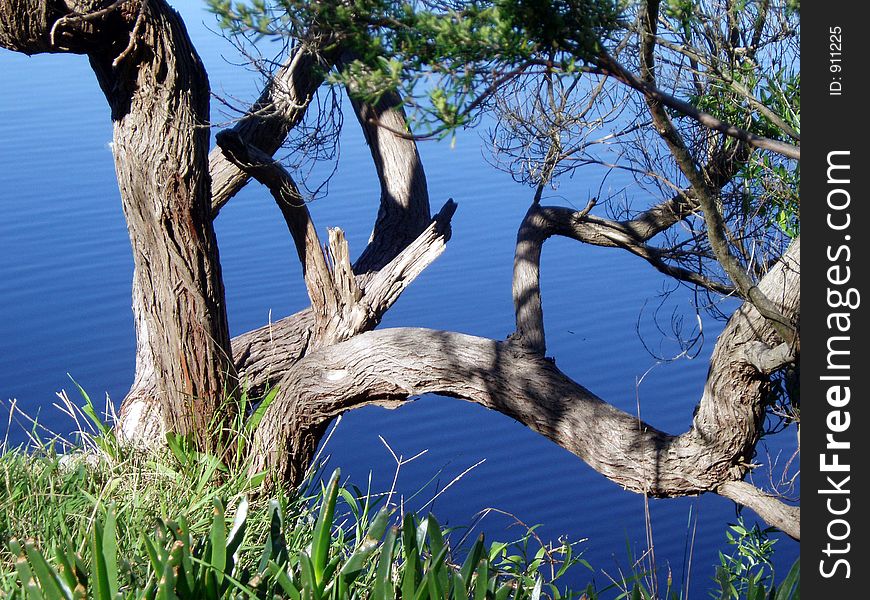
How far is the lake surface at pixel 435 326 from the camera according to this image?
6.55 m

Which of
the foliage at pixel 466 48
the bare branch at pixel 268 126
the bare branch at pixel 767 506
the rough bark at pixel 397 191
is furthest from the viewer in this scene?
the rough bark at pixel 397 191

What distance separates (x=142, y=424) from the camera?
482cm

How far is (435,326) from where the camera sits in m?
8.12

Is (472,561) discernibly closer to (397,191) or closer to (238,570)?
(238,570)

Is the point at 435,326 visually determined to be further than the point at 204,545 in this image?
Yes

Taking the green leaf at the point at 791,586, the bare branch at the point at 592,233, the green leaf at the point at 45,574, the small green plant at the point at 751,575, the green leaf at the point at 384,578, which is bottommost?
the small green plant at the point at 751,575

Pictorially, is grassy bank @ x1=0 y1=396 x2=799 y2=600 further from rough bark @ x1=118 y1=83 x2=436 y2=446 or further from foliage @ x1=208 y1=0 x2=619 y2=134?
foliage @ x1=208 y1=0 x2=619 y2=134

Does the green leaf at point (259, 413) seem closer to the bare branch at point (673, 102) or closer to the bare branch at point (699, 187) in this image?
the bare branch at point (699, 187)

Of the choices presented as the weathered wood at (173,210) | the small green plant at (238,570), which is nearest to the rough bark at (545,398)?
the weathered wood at (173,210)

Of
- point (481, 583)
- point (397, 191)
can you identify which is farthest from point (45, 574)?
point (397, 191)

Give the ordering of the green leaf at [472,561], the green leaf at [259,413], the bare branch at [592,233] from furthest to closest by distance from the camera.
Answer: the bare branch at [592,233] < the green leaf at [259,413] < the green leaf at [472,561]
